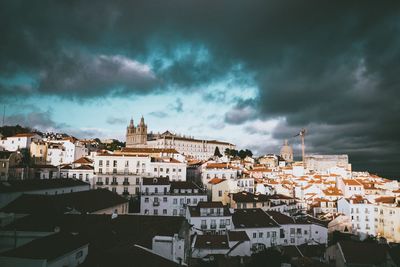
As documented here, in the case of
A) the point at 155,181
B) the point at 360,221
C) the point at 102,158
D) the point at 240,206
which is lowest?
the point at 360,221

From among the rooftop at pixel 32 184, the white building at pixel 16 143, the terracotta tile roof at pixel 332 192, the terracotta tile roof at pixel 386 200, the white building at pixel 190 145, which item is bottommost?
the terracotta tile roof at pixel 386 200

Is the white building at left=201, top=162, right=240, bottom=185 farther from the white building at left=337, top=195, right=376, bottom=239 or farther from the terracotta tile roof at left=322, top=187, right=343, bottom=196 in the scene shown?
the terracotta tile roof at left=322, top=187, right=343, bottom=196

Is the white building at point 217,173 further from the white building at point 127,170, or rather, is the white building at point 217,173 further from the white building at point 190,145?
the white building at point 190,145

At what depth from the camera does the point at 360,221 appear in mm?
68062

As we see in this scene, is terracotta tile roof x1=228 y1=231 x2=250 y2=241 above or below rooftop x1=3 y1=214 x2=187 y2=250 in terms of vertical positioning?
below

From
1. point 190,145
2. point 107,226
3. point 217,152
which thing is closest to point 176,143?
point 190,145

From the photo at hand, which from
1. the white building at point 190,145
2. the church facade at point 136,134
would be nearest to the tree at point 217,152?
the white building at point 190,145

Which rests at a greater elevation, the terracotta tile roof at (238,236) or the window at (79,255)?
the window at (79,255)

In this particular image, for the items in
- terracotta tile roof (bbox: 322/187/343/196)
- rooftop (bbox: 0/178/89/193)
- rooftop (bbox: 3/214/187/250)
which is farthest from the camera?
terracotta tile roof (bbox: 322/187/343/196)

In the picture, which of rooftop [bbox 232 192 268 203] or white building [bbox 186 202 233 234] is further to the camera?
rooftop [bbox 232 192 268 203]

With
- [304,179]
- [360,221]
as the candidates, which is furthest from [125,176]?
[304,179]

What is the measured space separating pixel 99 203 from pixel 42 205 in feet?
31.6

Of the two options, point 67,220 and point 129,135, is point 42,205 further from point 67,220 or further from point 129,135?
point 129,135

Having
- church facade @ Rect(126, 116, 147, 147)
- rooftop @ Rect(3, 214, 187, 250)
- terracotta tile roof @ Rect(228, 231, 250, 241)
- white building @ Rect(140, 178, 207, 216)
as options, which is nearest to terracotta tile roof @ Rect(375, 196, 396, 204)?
terracotta tile roof @ Rect(228, 231, 250, 241)
